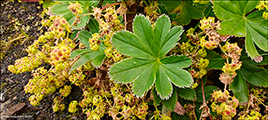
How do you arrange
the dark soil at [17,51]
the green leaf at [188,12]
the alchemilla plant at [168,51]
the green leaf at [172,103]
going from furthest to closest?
the dark soil at [17,51] → the green leaf at [188,12] → the green leaf at [172,103] → the alchemilla plant at [168,51]

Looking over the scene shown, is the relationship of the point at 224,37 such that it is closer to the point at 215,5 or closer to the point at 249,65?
the point at 215,5

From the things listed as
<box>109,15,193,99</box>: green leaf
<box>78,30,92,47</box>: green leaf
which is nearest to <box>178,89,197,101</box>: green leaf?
<box>109,15,193,99</box>: green leaf

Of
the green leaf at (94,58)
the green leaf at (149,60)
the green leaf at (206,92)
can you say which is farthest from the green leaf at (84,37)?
the green leaf at (206,92)

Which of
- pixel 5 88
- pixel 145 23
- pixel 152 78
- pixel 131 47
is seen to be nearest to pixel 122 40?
pixel 131 47

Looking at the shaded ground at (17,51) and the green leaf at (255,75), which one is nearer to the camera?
the green leaf at (255,75)

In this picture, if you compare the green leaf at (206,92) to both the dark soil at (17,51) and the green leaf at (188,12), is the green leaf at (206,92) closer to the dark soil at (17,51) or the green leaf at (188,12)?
the green leaf at (188,12)

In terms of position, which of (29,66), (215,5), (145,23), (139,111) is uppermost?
(215,5)

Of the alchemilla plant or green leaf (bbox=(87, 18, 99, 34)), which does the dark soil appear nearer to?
the alchemilla plant
